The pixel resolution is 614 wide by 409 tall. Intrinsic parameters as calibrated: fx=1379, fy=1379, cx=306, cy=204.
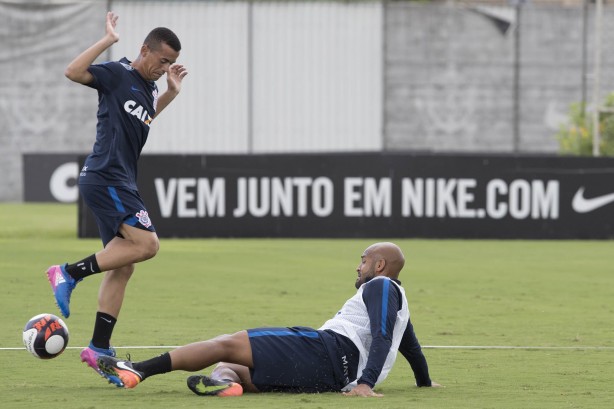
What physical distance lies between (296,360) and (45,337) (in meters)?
A: 1.69

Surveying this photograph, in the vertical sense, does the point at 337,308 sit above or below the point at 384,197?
below

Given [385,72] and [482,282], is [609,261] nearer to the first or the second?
[482,282]

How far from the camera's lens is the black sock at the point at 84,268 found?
9.17 metres

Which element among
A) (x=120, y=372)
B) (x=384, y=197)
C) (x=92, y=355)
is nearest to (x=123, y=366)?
(x=120, y=372)

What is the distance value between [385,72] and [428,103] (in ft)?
5.83

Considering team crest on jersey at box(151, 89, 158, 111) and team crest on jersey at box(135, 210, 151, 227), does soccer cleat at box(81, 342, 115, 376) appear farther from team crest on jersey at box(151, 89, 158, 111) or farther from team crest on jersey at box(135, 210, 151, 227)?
team crest on jersey at box(151, 89, 158, 111)

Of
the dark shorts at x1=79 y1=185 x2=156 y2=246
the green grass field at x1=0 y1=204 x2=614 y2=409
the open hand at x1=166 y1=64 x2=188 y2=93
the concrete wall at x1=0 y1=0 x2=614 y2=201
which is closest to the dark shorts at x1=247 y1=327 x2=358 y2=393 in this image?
the green grass field at x1=0 y1=204 x2=614 y2=409

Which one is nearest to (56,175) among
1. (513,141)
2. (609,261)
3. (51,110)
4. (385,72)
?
(51,110)

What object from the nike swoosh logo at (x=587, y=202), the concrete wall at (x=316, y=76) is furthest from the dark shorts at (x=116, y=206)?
the concrete wall at (x=316, y=76)

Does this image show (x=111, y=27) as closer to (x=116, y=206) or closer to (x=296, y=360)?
(x=116, y=206)

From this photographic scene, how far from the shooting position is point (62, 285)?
361 inches

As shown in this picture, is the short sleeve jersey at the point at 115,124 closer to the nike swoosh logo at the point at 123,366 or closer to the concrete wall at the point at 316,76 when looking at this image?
the nike swoosh logo at the point at 123,366

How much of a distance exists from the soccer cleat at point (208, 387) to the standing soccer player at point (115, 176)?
3.18 ft

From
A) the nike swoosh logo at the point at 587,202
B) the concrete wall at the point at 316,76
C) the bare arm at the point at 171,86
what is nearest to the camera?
the bare arm at the point at 171,86
